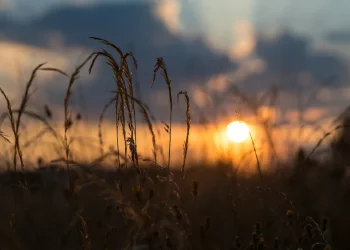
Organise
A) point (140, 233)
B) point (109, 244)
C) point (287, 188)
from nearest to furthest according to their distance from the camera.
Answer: point (140, 233) → point (109, 244) → point (287, 188)

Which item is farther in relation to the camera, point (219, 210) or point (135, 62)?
point (219, 210)

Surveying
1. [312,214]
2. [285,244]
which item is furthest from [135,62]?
[312,214]

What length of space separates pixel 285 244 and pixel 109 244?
3.68ft

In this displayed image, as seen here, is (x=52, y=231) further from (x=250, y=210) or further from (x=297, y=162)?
(x=297, y=162)

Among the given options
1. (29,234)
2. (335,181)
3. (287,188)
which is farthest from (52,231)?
(335,181)

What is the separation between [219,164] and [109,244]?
1562 millimetres

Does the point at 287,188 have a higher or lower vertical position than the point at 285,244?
higher

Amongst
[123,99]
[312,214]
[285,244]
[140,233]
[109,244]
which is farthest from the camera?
[312,214]

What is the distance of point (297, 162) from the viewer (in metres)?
3.97

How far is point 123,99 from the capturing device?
197 cm

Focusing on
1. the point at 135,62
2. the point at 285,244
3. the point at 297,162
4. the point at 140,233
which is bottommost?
the point at 285,244

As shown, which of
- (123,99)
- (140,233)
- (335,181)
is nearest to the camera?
(140,233)

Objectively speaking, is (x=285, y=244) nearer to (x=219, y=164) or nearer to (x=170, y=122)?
(x=219, y=164)

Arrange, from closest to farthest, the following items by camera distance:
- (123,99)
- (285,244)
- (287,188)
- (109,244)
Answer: (123,99) < (109,244) < (285,244) < (287,188)
